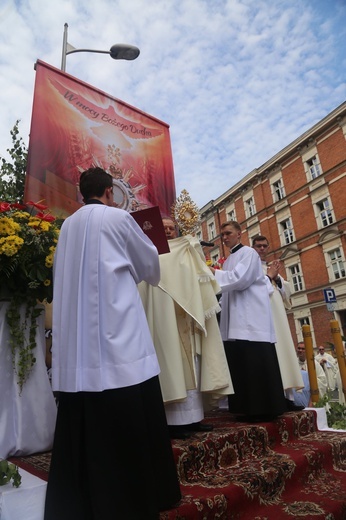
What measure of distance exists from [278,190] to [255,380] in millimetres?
26547

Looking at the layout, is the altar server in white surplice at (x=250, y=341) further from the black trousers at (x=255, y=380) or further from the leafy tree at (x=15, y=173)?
the leafy tree at (x=15, y=173)

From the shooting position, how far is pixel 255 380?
3.82 m

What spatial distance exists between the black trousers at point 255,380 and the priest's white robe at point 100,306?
1948mm

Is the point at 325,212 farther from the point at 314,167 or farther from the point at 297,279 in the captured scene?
the point at 297,279

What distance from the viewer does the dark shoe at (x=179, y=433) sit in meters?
3.01

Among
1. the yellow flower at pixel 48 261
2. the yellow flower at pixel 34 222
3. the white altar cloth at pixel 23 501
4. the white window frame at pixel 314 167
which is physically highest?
the white window frame at pixel 314 167

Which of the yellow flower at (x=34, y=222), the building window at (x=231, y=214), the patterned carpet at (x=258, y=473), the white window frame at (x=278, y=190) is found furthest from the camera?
the building window at (x=231, y=214)

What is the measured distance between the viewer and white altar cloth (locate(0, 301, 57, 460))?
285 centimetres

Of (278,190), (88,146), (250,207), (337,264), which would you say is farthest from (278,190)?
(88,146)

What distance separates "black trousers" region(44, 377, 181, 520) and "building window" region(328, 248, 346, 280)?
23.4 metres

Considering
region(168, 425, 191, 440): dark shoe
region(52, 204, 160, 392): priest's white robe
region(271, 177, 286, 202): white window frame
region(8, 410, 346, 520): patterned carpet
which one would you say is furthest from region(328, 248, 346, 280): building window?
region(52, 204, 160, 392): priest's white robe

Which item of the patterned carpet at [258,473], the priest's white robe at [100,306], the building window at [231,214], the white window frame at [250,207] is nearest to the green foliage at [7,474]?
the patterned carpet at [258,473]

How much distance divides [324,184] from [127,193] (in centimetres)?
2174

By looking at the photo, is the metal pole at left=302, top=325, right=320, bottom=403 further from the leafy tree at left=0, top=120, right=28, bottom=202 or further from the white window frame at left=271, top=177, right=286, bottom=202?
the white window frame at left=271, top=177, right=286, bottom=202
